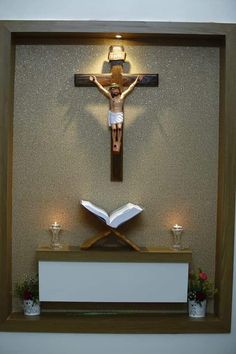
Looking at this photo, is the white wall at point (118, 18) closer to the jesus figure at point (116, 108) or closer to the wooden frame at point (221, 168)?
the wooden frame at point (221, 168)

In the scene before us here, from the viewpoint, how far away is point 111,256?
3500 mm

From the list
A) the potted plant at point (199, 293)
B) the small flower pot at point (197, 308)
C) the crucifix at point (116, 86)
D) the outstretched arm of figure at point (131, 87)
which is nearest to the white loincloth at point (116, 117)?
the crucifix at point (116, 86)

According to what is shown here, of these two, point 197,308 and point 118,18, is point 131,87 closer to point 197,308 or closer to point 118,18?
point 118,18

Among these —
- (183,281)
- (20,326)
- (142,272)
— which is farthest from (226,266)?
(20,326)

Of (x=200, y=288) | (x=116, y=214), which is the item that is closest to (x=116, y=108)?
(x=116, y=214)

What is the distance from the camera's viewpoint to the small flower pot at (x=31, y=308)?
3.60 m

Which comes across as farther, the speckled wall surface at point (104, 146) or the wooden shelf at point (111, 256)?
the speckled wall surface at point (104, 146)

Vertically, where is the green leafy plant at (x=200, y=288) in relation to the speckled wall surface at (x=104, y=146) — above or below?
below

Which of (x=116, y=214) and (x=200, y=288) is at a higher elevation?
(x=116, y=214)

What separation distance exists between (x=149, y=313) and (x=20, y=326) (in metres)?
0.81

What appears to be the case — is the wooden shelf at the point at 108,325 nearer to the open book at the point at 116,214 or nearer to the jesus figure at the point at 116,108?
the open book at the point at 116,214

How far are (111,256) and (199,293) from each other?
60cm

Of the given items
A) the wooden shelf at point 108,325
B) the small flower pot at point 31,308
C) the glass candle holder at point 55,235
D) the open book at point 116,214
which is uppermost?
the open book at point 116,214

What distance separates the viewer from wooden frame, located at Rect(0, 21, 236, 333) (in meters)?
3.48
